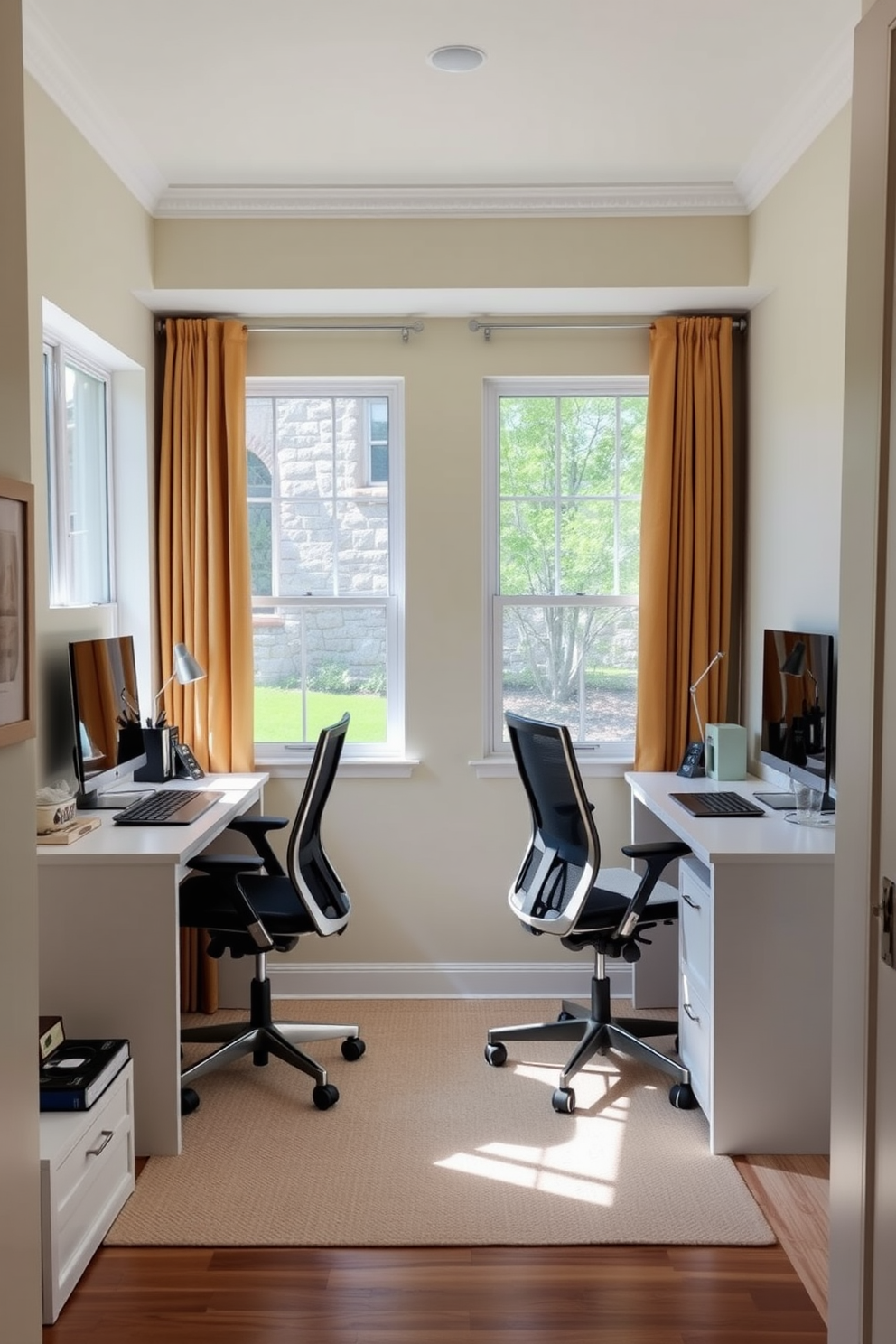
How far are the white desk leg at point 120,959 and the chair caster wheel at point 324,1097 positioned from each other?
1.52 ft

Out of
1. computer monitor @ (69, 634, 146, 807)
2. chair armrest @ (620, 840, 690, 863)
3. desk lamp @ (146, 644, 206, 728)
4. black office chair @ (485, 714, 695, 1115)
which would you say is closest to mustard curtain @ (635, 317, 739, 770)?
black office chair @ (485, 714, 695, 1115)

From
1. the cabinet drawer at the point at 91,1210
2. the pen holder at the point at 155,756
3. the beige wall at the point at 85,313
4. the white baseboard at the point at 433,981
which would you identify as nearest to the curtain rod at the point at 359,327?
the beige wall at the point at 85,313

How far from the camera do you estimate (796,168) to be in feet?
11.4

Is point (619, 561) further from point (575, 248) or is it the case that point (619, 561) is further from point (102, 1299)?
point (102, 1299)

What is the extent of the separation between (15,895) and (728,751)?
2.85 m

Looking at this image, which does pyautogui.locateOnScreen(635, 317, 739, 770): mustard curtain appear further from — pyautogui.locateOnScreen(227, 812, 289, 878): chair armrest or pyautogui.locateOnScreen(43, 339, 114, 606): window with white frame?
pyautogui.locateOnScreen(43, 339, 114, 606): window with white frame

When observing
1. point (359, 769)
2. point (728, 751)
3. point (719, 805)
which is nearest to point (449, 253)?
point (359, 769)

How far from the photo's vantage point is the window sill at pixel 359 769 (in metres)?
4.31

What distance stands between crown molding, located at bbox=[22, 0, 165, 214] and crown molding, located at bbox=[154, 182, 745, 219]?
0.58 ft

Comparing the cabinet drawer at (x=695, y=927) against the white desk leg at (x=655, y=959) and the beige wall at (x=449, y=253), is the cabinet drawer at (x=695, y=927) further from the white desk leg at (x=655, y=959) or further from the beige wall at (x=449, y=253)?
the beige wall at (x=449, y=253)

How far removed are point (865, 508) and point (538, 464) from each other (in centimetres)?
285

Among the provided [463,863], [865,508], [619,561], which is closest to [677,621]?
[619,561]

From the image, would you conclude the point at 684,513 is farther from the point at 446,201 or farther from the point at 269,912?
the point at 269,912

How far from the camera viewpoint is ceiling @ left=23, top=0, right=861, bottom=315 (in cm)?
282
